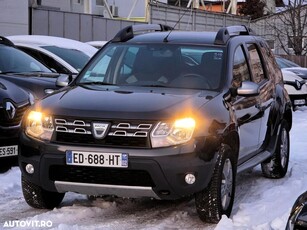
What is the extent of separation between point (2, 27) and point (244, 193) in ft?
49.5

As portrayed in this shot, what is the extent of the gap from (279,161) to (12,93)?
3.17 m

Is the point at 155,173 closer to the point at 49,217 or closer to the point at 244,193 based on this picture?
the point at 49,217

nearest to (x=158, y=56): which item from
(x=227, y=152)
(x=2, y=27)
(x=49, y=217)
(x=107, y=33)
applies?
(x=227, y=152)

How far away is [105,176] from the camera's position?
5023 mm

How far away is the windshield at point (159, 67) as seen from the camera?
5934mm

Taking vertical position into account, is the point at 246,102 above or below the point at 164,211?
above

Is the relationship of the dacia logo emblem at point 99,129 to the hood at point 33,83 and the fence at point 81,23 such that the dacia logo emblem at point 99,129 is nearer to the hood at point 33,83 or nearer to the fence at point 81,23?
the hood at point 33,83

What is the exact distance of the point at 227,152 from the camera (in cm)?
532

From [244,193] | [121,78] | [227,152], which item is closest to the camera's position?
[227,152]

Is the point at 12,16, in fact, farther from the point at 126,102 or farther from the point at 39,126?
the point at 126,102

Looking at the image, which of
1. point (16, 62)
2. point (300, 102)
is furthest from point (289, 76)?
point (16, 62)

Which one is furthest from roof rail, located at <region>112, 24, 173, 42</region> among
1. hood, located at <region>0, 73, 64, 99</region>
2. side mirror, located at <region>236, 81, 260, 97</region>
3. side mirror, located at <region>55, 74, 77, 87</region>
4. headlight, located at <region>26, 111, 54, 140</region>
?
hood, located at <region>0, 73, 64, 99</region>

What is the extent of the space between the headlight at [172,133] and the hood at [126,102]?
74mm

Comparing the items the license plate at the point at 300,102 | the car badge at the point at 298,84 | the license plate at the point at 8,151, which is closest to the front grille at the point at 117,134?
the license plate at the point at 8,151
